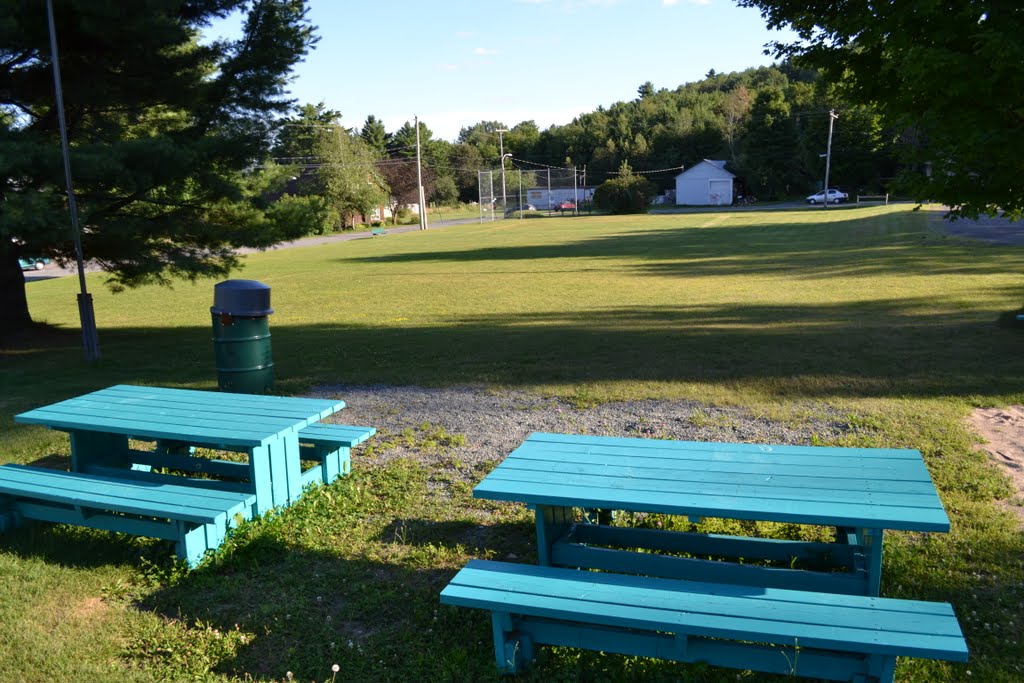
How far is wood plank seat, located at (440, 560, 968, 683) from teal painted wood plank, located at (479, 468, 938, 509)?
411mm

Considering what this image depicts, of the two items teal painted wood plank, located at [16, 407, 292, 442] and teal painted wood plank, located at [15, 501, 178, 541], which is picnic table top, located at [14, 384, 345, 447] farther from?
teal painted wood plank, located at [15, 501, 178, 541]

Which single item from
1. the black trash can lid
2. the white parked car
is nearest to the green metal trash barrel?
the black trash can lid

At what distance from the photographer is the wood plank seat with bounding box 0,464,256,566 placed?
4.41 m

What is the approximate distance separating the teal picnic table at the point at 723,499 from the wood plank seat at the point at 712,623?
325 millimetres

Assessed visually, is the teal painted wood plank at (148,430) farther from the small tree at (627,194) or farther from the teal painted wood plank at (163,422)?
the small tree at (627,194)

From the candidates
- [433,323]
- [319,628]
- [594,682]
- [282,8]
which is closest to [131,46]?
[282,8]

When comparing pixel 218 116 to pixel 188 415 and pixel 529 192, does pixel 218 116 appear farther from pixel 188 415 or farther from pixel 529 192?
pixel 529 192

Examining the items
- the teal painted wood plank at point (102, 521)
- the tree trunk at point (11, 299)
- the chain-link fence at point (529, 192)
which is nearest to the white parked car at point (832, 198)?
the chain-link fence at point (529, 192)

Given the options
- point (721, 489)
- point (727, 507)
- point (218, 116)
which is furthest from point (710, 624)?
point (218, 116)

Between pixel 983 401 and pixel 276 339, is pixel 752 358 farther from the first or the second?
pixel 276 339

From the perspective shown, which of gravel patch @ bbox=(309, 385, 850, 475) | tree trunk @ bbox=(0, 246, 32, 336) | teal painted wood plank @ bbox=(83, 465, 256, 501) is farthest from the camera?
tree trunk @ bbox=(0, 246, 32, 336)

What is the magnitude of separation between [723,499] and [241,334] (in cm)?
590

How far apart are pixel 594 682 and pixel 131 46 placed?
11.3 metres

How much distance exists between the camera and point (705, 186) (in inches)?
3214
